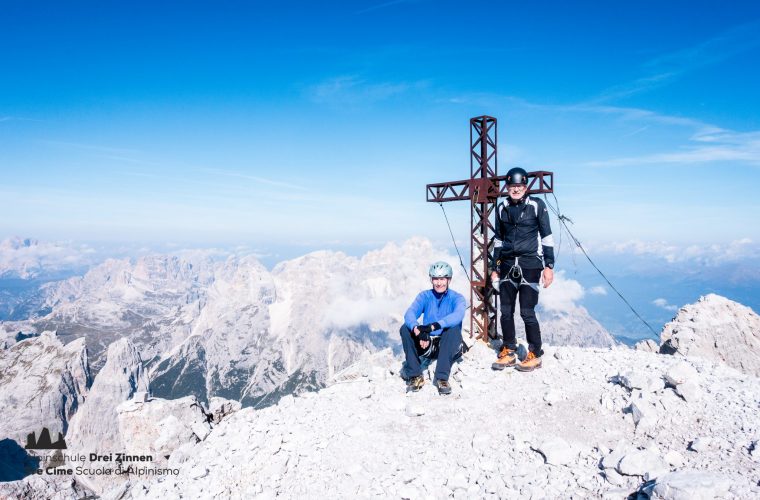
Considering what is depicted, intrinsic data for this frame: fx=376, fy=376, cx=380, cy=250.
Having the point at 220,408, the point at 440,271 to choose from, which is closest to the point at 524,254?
the point at 440,271

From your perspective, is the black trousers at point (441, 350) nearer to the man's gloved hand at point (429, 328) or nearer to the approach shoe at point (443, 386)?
the approach shoe at point (443, 386)

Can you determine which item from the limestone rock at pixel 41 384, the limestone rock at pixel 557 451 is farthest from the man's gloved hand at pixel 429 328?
the limestone rock at pixel 41 384

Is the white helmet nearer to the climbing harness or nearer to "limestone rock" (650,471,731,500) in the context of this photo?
the climbing harness

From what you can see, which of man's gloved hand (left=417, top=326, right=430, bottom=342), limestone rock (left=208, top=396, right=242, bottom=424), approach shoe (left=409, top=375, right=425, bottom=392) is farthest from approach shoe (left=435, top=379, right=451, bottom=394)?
limestone rock (left=208, top=396, right=242, bottom=424)

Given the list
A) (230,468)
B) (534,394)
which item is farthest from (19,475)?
(534,394)

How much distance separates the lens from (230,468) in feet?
27.3

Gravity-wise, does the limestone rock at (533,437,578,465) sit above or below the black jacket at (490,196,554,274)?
below

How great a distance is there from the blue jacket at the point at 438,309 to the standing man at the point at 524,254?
4.57 ft

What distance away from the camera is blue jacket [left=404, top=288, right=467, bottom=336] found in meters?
10.7

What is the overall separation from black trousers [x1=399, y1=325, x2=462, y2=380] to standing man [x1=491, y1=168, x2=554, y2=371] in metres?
1.70

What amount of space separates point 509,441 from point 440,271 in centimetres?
489

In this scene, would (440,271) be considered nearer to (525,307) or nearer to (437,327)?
(437,327)

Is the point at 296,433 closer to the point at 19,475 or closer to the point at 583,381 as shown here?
the point at 583,381

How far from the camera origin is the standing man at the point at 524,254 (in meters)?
10.6
